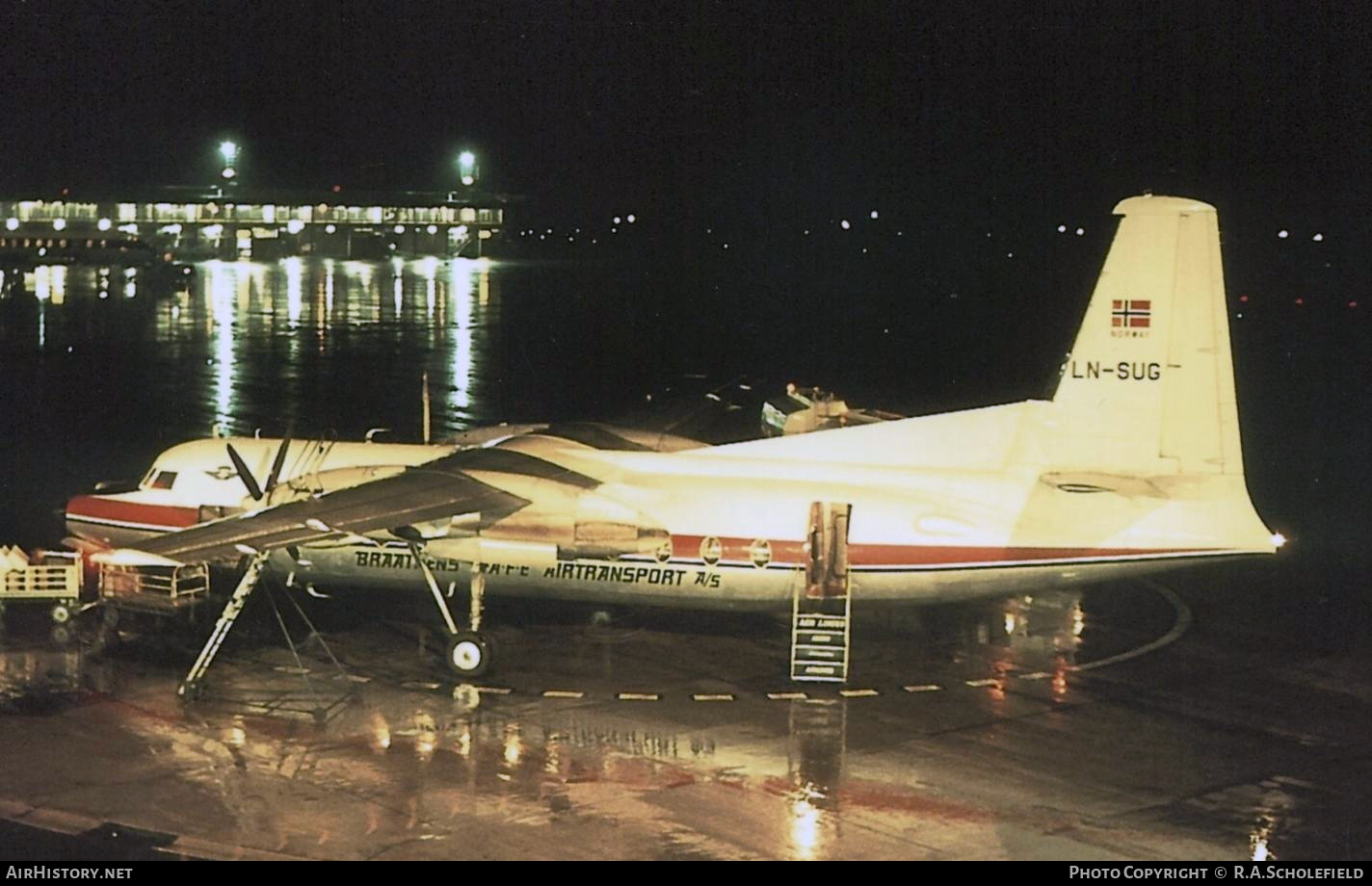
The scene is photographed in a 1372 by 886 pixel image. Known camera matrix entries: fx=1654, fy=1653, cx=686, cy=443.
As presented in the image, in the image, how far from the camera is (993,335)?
8912 centimetres

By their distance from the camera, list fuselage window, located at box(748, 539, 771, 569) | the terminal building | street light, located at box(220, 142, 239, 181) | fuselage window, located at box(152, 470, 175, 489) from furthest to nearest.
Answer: street light, located at box(220, 142, 239, 181)
the terminal building
fuselage window, located at box(152, 470, 175, 489)
fuselage window, located at box(748, 539, 771, 569)

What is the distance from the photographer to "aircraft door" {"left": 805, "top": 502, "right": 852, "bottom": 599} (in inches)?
922

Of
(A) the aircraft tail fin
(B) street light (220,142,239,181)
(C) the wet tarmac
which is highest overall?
(B) street light (220,142,239,181)

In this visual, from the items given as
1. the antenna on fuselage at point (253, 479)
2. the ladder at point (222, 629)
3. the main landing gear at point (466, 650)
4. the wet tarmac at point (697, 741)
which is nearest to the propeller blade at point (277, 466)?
the antenna on fuselage at point (253, 479)

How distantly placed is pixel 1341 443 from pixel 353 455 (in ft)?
114


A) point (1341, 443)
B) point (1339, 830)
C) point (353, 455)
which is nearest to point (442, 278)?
point (1341, 443)

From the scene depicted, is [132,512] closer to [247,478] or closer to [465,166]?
[247,478]

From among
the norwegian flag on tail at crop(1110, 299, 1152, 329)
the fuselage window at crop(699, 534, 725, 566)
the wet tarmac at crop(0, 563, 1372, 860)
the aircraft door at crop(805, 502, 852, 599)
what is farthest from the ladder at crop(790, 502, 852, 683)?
the norwegian flag on tail at crop(1110, 299, 1152, 329)

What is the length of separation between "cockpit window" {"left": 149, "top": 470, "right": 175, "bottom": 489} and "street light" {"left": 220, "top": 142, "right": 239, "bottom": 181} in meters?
161

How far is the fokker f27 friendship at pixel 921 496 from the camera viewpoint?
2292cm

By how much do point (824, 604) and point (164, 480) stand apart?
35.9 ft

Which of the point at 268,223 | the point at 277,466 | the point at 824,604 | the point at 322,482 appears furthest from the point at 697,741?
the point at 268,223

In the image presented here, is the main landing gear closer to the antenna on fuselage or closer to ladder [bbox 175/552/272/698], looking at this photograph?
ladder [bbox 175/552/272/698]

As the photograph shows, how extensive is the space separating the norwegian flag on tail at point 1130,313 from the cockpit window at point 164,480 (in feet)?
48.3
